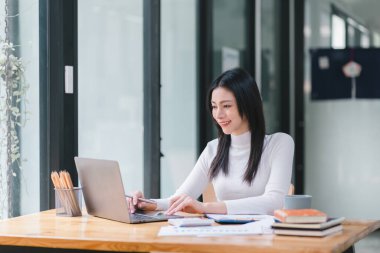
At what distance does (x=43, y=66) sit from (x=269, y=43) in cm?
371

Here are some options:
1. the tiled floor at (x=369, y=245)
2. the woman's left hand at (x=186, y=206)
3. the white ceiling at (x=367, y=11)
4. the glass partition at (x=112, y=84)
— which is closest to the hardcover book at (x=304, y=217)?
the woman's left hand at (x=186, y=206)

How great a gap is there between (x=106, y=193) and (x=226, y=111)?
0.81m

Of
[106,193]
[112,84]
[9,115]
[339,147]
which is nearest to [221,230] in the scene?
[106,193]

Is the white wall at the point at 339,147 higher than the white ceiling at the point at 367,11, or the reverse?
the white ceiling at the point at 367,11

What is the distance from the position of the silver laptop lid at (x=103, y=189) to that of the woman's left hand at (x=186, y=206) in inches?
8.8

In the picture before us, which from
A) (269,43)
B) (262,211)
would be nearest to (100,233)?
(262,211)

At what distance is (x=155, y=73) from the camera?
180 inches

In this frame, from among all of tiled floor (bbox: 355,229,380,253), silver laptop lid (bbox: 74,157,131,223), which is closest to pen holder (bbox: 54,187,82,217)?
silver laptop lid (bbox: 74,157,131,223)

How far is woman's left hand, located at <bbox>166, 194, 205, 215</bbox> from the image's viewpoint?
2.86 meters

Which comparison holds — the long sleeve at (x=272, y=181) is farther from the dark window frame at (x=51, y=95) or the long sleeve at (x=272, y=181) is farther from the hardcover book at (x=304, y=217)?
the dark window frame at (x=51, y=95)

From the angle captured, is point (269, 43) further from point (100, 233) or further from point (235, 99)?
point (100, 233)

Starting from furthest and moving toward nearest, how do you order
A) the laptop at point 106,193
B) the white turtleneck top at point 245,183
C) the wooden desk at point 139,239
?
the white turtleneck top at point 245,183
the laptop at point 106,193
the wooden desk at point 139,239

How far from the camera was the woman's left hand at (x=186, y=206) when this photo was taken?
9.37ft

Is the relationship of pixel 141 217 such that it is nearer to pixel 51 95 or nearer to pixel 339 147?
pixel 51 95
